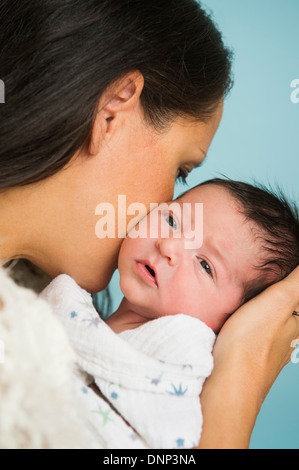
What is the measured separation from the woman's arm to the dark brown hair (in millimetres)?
518

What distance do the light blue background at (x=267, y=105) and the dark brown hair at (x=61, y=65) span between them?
120cm

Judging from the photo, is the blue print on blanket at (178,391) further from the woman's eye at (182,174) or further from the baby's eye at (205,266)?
the woman's eye at (182,174)

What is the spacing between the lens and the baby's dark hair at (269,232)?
50.0 inches

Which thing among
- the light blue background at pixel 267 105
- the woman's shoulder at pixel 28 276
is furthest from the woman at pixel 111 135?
the light blue background at pixel 267 105

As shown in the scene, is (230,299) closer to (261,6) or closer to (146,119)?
(146,119)

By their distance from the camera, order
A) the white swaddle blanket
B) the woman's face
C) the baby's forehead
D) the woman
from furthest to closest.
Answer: the baby's forehead < the woman's face < the woman < the white swaddle blanket

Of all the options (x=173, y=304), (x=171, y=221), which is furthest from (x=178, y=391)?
(x=171, y=221)

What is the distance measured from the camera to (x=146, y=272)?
1.22m

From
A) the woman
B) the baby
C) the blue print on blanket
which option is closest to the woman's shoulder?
the woman

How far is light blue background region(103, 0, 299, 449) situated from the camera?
7.63 feet

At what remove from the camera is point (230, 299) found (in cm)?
124

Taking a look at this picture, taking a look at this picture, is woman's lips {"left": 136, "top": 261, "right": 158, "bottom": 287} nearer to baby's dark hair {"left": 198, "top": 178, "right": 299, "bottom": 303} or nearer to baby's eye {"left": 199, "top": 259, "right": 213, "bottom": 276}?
baby's eye {"left": 199, "top": 259, "right": 213, "bottom": 276}

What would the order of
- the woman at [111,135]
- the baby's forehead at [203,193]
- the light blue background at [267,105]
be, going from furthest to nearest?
1. the light blue background at [267,105]
2. the baby's forehead at [203,193]
3. the woman at [111,135]
